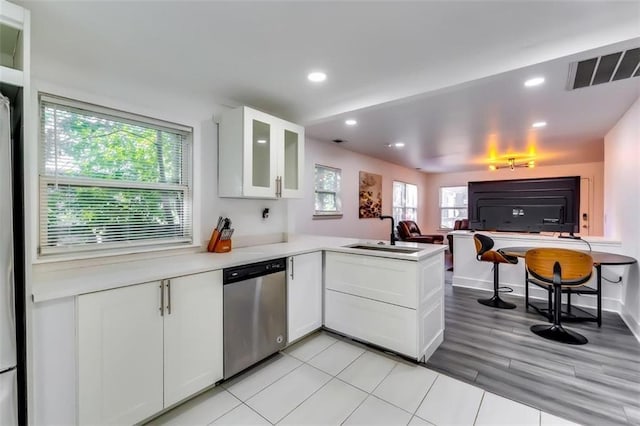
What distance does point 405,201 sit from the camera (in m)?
7.60

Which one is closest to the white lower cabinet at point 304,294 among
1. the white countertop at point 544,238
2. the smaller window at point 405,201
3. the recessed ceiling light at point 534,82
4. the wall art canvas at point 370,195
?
the recessed ceiling light at point 534,82

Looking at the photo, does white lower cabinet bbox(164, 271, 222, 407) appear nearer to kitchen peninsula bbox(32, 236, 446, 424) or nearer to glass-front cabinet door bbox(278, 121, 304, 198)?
Result: kitchen peninsula bbox(32, 236, 446, 424)

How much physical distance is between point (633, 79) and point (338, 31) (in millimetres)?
2546

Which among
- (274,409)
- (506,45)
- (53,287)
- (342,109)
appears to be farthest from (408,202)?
(53,287)

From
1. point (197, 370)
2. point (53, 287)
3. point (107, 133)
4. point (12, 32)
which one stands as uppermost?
point (12, 32)

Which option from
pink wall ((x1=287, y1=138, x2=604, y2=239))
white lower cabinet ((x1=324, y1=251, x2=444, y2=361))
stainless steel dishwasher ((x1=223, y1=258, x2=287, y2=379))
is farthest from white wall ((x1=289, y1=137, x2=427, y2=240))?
stainless steel dishwasher ((x1=223, y1=258, x2=287, y2=379))

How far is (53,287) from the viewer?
1.45 meters

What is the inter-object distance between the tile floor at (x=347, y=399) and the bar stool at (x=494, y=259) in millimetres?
2087

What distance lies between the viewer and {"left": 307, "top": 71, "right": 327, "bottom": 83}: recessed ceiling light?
2.25 meters

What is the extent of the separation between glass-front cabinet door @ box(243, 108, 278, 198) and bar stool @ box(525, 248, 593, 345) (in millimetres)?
2848

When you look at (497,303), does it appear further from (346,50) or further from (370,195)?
(346,50)

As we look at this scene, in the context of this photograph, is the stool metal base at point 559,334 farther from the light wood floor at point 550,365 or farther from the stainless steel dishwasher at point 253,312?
the stainless steel dishwasher at point 253,312

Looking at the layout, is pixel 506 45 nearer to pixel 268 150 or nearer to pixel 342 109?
pixel 342 109

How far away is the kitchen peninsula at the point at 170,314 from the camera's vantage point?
1.40 meters
